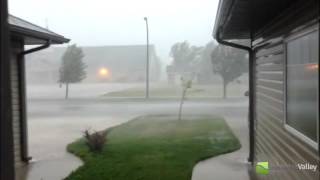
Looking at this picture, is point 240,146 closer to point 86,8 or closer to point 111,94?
point 111,94

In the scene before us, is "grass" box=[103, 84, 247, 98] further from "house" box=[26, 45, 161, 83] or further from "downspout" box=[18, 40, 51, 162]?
"downspout" box=[18, 40, 51, 162]

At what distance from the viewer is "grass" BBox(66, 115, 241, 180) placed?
23.6 feet

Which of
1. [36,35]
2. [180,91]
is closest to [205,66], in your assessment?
[180,91]

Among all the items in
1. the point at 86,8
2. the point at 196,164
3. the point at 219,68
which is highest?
the point at 86,8

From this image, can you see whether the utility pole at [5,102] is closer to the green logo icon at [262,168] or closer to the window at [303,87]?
the window at [303,87]

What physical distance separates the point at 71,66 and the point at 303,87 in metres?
26.1

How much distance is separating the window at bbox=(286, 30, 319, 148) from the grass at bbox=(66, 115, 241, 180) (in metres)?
3.12

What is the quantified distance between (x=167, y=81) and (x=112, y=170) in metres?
24.4

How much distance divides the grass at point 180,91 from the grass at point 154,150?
12436mm

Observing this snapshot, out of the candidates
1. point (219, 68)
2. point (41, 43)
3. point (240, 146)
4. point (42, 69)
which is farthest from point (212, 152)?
point (42, 69)

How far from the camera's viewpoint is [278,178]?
4.89 metres

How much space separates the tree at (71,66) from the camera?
1134 inches

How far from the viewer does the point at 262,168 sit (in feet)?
21.0

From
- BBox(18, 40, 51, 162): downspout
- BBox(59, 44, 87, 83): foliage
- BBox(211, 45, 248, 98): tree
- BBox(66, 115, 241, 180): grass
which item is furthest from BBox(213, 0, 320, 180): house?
BBox(59, 44, 87, 83): foliage
